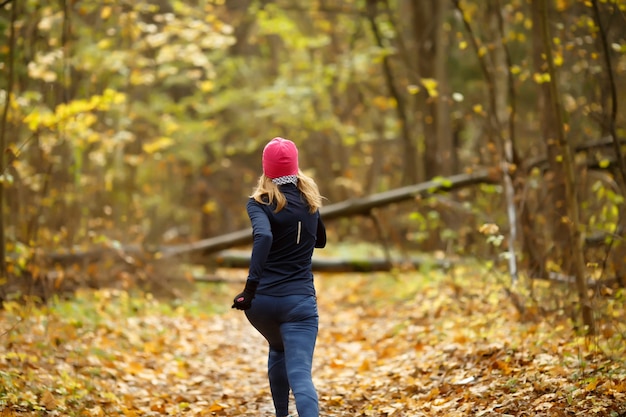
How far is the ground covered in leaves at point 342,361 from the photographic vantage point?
5.58 metres

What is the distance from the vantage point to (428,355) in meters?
7.61

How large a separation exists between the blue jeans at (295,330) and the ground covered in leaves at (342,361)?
1.31 metres

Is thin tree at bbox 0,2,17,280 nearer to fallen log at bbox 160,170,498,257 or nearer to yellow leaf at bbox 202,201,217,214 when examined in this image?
fallen log at bbox 160,170,498,257

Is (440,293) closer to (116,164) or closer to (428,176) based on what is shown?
(428,176)

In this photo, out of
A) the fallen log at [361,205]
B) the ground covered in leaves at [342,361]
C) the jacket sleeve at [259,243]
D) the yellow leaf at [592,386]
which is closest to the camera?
the jacket sleeve at [259,243]

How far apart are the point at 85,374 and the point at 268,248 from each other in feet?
10.4

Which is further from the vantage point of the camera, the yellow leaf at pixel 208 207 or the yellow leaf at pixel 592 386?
the yellow leaf at pixel 208 207

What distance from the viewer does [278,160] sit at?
16.4ft

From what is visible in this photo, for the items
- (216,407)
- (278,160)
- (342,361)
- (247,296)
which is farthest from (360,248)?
(247,296)

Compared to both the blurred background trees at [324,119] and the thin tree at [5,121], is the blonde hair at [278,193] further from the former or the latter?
the thin tree at [5,121]

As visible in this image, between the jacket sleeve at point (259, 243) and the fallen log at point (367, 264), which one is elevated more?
the jacket sleeve at point (259, 243)

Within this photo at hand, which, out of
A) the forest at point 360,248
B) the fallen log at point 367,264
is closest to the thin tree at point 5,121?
the forest at point 360,248

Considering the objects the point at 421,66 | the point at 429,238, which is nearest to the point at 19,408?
the point at 429,238

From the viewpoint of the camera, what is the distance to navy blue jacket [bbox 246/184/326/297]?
189 inches
